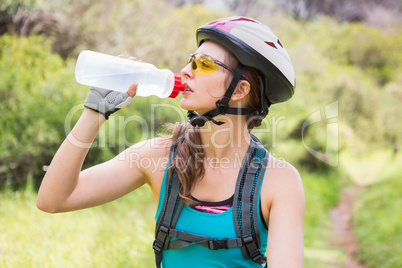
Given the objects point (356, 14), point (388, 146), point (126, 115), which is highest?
point (356, 14)

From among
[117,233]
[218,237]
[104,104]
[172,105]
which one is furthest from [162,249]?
[172,105]

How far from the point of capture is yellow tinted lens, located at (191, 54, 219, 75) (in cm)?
241

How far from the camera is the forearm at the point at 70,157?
2102 millimetres

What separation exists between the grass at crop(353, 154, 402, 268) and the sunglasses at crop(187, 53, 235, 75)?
17.3 feet

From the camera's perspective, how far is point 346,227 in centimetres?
1008

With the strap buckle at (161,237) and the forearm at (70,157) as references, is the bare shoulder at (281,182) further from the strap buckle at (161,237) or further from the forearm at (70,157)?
the forearm at (70,157)

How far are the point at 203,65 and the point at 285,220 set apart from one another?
930 millimetres

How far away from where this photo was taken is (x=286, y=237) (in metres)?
2.11

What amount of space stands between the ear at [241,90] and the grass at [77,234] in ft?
7.98

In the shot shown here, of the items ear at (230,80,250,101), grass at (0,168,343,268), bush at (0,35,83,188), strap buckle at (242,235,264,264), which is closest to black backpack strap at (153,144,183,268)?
strap buckle at (242,235,264,264)

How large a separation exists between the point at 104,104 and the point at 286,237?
108cm

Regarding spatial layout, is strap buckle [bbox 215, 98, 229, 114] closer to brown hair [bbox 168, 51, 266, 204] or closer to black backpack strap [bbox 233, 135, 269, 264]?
brown hair [bbox 168, 51, 266, 204]

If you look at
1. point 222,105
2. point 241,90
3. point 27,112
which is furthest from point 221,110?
point 27,112

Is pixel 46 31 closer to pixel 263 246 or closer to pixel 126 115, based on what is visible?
pixel 126 115
